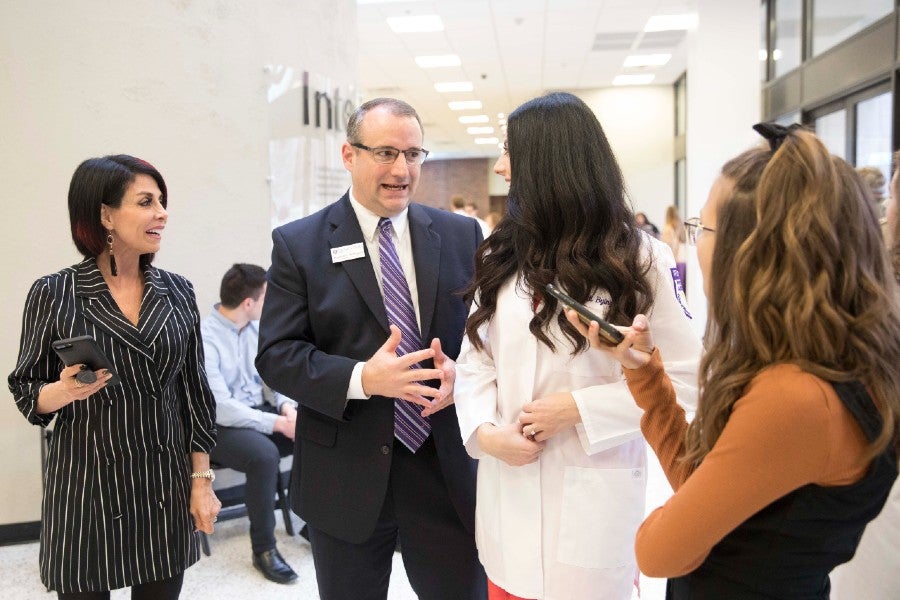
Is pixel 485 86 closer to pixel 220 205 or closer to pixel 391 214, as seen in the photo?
pixel 220 205

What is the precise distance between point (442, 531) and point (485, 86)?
12584mm

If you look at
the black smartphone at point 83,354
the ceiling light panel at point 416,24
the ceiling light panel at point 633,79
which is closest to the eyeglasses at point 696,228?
the black smartphone at point 83,354

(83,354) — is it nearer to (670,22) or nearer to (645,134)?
(670,22)

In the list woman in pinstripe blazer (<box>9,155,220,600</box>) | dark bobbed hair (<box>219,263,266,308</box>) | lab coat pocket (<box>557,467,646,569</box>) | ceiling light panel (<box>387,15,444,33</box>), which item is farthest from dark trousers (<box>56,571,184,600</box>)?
ceiling light panel (<box>387,15,444,33</box>)

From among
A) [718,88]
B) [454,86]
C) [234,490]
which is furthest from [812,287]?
[454,86]

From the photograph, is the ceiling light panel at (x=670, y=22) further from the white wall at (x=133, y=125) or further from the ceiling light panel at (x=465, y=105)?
the white wall at (x=133, y=125)

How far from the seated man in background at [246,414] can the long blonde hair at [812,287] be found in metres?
2.77

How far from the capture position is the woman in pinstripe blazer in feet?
5.99

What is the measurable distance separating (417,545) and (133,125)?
269 centimetres

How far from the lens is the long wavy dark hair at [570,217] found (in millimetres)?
1410

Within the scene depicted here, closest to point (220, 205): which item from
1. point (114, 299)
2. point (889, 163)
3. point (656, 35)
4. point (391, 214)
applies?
point (114, 299)

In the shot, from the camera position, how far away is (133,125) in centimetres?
348

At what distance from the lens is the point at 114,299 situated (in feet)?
6.30

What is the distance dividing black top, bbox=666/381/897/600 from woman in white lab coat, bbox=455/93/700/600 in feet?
1.24
